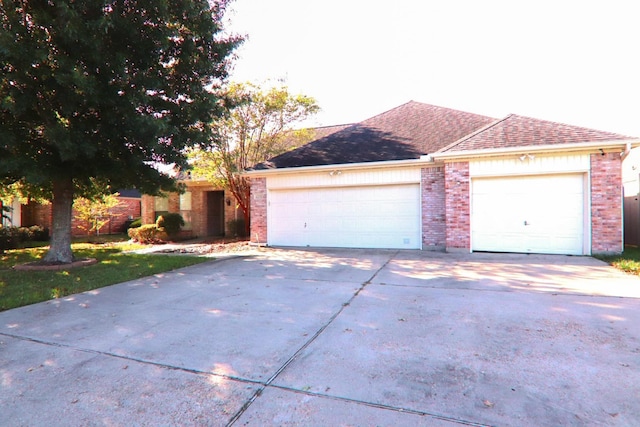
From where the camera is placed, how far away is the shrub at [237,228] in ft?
54.1

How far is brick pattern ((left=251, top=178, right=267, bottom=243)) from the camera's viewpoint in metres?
12.6

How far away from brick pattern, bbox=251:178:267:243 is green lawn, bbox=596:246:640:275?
1001 cm

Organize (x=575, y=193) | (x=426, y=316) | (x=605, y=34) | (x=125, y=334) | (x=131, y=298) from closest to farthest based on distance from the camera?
1. (x=125, y=334)
2. (x=426, y=316)
3. (x=131, y=298)
4. (x=605, y=34)
5. (x=575, y=193)

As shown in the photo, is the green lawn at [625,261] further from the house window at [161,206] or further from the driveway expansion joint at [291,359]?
the house window at [161,206]

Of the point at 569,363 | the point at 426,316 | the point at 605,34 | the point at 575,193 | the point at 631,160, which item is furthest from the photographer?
the point at 631,160

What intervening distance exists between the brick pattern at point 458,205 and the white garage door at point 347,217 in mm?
1120

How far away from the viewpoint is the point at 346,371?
9.41ft

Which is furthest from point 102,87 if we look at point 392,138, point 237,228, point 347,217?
point 237,228


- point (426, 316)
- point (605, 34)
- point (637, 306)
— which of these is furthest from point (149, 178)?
point (605, 34)

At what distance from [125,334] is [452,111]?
13.9 meters

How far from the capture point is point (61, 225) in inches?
340

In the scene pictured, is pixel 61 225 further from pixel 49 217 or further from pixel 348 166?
pixel 49 217

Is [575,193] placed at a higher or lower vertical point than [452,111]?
lower

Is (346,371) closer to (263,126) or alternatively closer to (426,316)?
(426,316)
